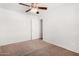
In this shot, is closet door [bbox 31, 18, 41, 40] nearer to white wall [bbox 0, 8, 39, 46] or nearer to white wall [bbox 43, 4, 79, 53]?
white wall [bbox 0, 8, 39, 46]

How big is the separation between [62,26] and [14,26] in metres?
1.20

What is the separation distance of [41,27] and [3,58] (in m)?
0.77

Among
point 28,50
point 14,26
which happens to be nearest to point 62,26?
point 28,50

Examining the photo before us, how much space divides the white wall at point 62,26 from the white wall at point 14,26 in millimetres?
318

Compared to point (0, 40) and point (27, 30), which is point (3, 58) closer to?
point (0, 40)

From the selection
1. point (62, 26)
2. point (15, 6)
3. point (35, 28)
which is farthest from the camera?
point (62, 26)

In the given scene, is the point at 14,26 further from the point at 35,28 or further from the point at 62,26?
the point at 62,26

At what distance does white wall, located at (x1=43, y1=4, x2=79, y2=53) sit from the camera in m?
1.74

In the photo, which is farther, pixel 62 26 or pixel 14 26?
pixel 62 26

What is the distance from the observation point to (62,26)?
6.98ft

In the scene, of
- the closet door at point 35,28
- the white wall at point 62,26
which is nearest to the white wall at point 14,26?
the closet door at point 35,28

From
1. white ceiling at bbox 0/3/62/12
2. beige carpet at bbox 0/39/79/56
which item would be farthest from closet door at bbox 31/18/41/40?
white ceiling at bbox 0/3/62/12

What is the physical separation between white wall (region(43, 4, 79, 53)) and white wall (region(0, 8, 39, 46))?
32 centimetres

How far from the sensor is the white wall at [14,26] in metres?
1.31
